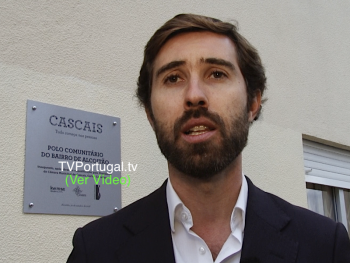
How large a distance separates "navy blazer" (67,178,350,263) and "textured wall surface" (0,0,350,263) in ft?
2.97

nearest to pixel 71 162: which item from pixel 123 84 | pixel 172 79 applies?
pixel 123 84

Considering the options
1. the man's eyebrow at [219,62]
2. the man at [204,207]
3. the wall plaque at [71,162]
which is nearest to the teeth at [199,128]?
the man at [204,207]

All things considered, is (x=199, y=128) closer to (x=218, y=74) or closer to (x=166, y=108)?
(x=166, y=108)

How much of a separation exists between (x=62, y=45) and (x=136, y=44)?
606mm

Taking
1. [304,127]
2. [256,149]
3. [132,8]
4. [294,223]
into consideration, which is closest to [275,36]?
[304,127]

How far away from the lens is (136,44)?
366cm

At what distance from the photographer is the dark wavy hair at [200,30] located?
2.31m

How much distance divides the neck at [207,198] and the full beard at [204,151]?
4cm

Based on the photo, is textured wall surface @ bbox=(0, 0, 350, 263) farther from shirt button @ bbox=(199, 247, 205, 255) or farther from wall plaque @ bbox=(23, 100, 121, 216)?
shirt button @ bbox=(199, 247, 205, 255)

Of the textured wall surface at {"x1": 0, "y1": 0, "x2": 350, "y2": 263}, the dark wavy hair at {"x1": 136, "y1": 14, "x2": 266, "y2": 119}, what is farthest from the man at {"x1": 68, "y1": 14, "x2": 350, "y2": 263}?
the textured wall surface at {"x1": 0, "y1": 0, "x2": 350, "y2": 263}

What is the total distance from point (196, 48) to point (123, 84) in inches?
54.1

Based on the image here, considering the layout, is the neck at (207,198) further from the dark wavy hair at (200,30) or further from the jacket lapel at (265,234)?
the dark wavy hair at (200,30)

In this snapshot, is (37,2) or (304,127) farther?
(304,127)

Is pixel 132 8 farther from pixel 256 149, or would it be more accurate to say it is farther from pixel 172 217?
pixel 172 217
